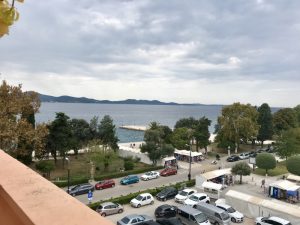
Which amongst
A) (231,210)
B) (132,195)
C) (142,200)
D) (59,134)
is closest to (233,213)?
(231,210)

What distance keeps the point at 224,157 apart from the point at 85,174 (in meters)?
17.7

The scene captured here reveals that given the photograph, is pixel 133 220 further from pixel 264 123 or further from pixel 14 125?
pixel 264 123

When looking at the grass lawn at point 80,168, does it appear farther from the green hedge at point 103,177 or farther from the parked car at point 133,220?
the parked car at point 133,220

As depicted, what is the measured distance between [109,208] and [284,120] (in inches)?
1542

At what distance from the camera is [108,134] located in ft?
121

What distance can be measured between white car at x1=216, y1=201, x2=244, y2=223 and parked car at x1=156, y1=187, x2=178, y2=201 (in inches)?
152

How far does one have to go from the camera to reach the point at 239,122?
4100 cm

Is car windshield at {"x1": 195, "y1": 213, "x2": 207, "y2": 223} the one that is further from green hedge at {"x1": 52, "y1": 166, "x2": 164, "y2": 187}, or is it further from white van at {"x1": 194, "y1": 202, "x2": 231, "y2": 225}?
green hedge at {"x1": 52, "y1": 166, "x2": 164, "y2": 187}

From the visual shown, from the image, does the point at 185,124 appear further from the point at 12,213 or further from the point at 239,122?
the point at 12,213

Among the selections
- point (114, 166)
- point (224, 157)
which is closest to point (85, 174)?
point (114, 166)

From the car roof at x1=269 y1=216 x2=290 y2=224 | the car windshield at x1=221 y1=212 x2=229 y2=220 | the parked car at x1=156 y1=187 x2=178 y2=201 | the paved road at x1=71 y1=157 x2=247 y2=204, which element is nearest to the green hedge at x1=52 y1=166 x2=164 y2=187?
the paved road at x1=71 y1=157 x2=247 y2=204

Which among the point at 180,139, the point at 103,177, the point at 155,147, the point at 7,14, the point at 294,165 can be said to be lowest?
the point at 103,177

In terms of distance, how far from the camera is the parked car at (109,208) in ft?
62.9

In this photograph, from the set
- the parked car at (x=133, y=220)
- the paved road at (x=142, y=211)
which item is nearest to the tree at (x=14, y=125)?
the paved road at (x=142, y=211)
